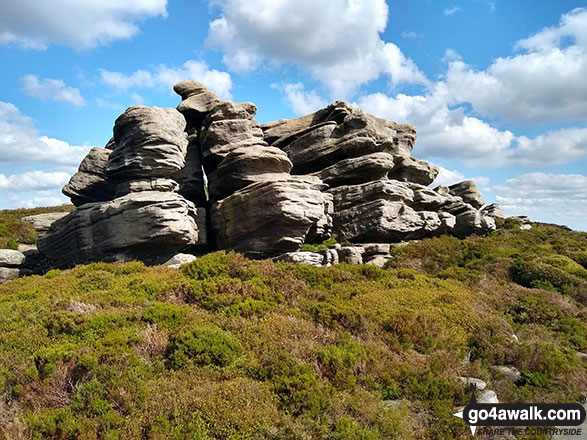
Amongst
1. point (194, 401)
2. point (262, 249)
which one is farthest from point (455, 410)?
point (262, 249)

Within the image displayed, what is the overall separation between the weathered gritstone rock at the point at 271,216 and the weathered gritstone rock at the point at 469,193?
34.0m

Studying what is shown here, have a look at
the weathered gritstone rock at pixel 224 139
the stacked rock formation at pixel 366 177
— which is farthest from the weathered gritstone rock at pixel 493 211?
the weathered gritstone rock at pixel 224 139

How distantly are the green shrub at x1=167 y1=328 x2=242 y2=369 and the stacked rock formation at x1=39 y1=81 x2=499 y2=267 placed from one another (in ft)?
43.8

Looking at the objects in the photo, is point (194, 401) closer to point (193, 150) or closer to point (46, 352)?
point (46, 352)

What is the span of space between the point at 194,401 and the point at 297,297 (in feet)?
27.4

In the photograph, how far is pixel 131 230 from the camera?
979 inches

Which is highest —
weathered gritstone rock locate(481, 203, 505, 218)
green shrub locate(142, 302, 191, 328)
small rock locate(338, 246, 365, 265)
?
weathered gritstone rock locate(481, 203, 505, 218)

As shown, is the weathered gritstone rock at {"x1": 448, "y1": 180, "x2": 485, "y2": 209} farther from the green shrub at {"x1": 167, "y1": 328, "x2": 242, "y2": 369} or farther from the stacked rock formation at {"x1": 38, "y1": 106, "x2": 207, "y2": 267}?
the green shrub at {"x1": 167, "y1": 328, "x2": 242, "y2": 369}

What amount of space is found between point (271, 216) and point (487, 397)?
57.7ft

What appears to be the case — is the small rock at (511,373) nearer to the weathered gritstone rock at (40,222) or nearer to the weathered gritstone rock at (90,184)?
the weathered gritstone rock at (90,184)

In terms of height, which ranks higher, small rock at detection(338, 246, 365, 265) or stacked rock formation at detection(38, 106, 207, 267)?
stacked rock formation at detection(38, 106, 207, 267)

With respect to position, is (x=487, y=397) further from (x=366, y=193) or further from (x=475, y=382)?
(x=366, y=193)

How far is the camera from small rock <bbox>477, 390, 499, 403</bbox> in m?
10.0

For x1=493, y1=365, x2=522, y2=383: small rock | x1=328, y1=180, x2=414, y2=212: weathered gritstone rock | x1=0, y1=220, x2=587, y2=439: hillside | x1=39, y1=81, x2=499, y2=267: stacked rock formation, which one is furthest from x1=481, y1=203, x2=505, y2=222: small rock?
x1=493, y1=365, x2=522, y2=383: small rock
